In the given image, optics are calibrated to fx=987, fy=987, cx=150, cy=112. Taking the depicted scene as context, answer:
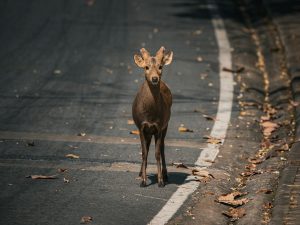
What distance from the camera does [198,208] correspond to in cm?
962

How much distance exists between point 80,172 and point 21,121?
2.87m

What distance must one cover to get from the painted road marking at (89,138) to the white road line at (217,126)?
304mm

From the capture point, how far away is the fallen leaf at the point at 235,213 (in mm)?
9438

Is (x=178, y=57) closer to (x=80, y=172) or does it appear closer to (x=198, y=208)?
(x=80, y=172)

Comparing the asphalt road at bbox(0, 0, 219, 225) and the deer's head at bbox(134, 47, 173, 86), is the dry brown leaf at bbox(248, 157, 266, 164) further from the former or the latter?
the deer's head at bbox(134, 47, 173, 86)

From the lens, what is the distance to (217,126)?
13.6m

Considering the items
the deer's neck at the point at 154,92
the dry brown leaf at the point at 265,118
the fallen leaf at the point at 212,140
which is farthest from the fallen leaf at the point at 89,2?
the deer's neck at the point at 154,92

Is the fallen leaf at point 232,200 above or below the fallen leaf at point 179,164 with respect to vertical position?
below

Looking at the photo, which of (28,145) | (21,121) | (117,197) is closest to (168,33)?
(21,121)

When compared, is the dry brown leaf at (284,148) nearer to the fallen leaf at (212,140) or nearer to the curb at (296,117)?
the curb at (296,117)

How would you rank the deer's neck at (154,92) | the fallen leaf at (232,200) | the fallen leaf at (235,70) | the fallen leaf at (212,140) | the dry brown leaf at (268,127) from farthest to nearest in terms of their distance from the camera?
the fallen leaf at (235,70) < the dry brown leaf at (268,127) < the fallen leaf at (212,140) < the deer's neck at (154,92) < the fallen leaf at (232,200)

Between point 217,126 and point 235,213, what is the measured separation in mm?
4086

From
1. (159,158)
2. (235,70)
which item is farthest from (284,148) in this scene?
(235,70)

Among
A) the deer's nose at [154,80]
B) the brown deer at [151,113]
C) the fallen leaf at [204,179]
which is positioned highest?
the deer's nose at [154,80]
